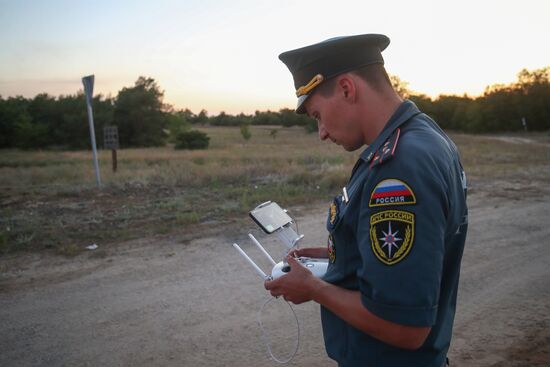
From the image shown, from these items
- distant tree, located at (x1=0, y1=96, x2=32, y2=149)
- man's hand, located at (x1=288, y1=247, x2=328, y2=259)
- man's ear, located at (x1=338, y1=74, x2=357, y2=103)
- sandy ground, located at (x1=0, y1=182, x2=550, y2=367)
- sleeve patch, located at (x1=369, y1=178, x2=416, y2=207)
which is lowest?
sandy ground, located at (x1=0, y1=182, x2=550, y2=367)

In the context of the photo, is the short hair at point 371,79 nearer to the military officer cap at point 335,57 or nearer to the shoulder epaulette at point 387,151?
the military officer cap at point 335,57

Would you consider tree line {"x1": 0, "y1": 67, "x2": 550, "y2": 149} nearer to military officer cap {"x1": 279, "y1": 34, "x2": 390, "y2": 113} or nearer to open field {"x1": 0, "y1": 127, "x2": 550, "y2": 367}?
open field {"x1": 0, "y1": 127, "x2": 550, "y2": 367}

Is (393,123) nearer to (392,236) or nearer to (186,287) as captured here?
(392,236)

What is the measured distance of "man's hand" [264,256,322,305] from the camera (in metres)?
1.46

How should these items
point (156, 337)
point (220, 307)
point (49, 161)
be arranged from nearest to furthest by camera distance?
point (156, 337) < point (220, 307) < point (49, 161)

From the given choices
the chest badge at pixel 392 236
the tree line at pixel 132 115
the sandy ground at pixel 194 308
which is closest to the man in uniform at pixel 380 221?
the chest badge at pixel 392 236

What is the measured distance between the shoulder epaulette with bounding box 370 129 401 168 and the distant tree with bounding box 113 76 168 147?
1879 inches

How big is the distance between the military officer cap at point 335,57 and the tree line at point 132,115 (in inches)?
1814

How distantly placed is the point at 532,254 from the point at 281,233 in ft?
15.3

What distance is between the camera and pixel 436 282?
46.9 inches

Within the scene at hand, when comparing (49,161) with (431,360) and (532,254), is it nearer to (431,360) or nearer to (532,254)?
(532,254)

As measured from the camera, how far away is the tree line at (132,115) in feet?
145

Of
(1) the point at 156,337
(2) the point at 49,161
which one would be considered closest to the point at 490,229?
(1) the point at 156,337

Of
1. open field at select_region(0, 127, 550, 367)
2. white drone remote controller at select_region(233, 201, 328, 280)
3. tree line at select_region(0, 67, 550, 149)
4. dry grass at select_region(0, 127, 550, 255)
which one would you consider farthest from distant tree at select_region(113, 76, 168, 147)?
white drone remote controller at select_region(233, 201, 328, 280)
